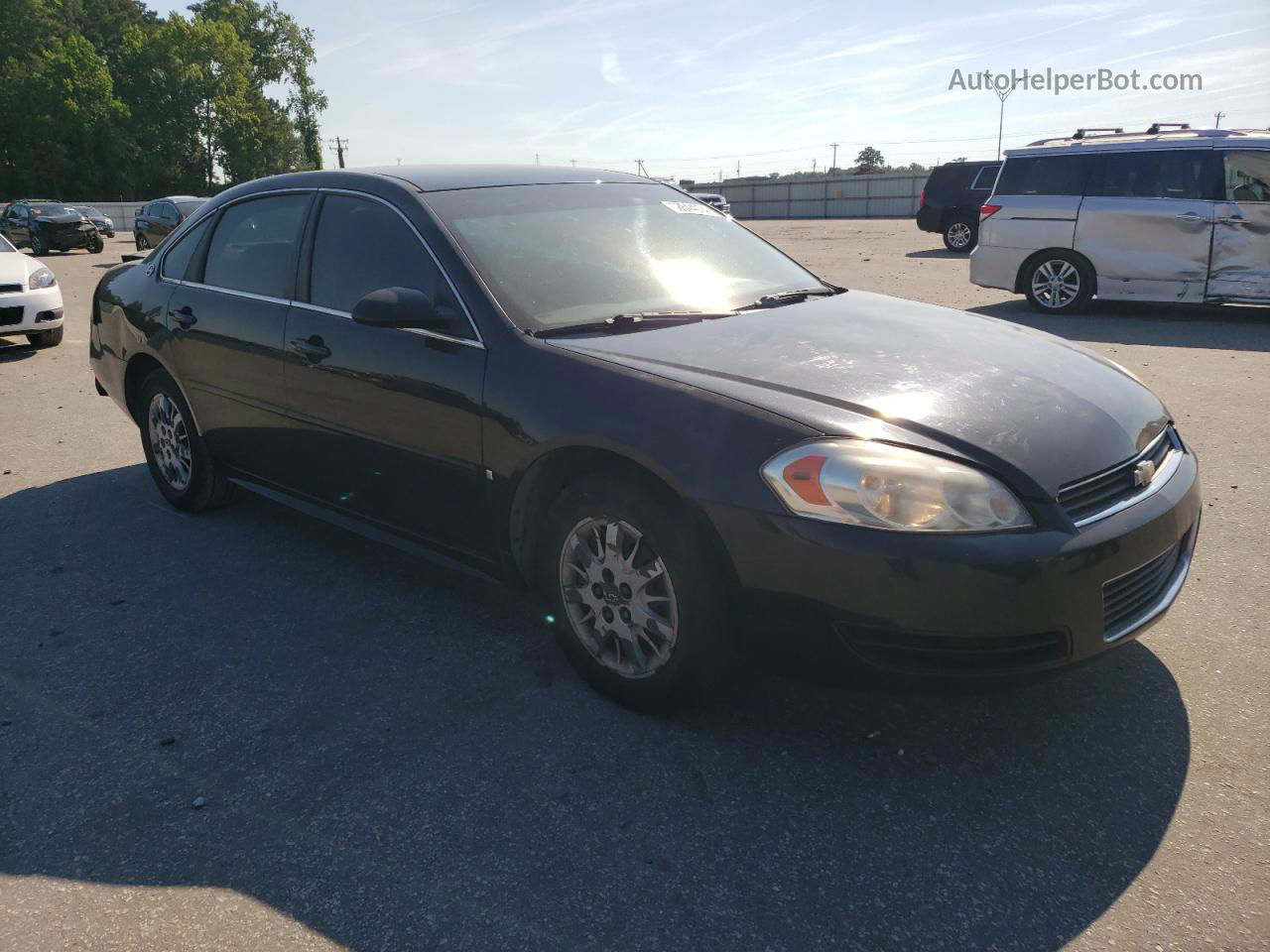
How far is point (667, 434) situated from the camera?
277 centimetres

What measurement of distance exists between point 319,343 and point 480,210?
82 centimetres

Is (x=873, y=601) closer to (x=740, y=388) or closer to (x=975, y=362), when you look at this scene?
(x=740, y=388)

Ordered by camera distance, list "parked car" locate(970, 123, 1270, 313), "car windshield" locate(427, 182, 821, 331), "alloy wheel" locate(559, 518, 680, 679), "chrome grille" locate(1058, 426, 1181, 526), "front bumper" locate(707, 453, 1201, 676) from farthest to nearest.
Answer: "parked car" locate(970, 123, 1270, 313) → "car windshield" locate(427, 182, 821, 331) → "alloy wheel" locate(559, 518, 680, 679) → "chrome grille" locate(1058, 426, 1181, 526) → "front bumper" locate(707, 453, 1201, 676)

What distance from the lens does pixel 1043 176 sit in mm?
11383

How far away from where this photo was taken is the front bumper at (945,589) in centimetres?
245

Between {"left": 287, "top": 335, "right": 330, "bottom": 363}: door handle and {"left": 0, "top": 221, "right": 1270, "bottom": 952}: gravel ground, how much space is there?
96cm

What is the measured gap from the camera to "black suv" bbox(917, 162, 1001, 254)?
68.0 ft

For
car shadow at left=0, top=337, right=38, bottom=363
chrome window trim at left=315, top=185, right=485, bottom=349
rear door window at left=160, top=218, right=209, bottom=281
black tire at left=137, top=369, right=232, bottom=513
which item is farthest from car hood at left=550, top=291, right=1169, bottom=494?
car shadow at left=0, top=337, right=38, bottom=363

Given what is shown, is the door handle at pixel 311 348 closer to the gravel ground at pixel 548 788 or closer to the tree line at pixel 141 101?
the gravel ground at pixel 548 788

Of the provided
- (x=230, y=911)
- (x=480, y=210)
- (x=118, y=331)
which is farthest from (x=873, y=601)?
(x=118, y=331)

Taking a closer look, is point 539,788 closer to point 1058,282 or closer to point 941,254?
point 1058,282

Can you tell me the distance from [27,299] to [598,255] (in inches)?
349

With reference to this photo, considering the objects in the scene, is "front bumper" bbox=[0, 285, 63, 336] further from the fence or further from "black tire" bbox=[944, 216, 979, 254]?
the fence

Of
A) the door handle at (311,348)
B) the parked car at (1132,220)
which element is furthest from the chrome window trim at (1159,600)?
the parked car at (1132,220)
